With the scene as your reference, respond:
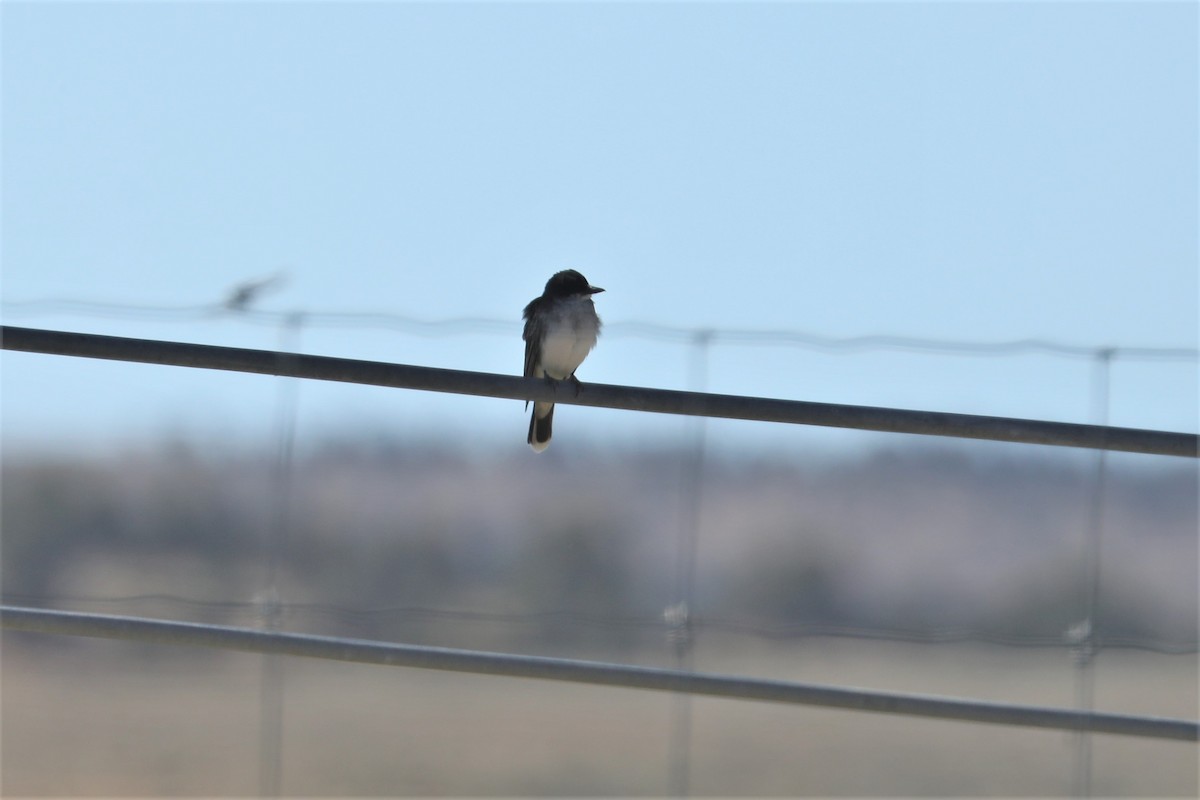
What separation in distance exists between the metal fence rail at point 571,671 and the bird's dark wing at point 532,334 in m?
2.62

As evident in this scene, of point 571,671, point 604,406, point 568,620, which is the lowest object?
point 568,620

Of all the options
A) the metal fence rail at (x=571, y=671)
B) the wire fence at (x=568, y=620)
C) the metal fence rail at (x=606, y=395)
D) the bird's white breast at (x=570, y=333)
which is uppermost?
the bird's white breast at (x=570, y=333)

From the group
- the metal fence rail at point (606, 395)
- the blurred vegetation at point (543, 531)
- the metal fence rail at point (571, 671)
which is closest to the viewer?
the metal fence rail at point (606, 395)

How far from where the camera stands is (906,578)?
10273 millimetres

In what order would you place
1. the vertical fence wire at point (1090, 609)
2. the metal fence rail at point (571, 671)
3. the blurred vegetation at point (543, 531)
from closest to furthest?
the metal fence rail at point (571, 671) < the vertical fence wire at point (1090, 609) < the blurred vegetation at point (543, 531)

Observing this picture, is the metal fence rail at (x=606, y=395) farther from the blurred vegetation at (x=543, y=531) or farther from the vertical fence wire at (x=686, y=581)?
the blurred vegetation at (x=543, y=531)

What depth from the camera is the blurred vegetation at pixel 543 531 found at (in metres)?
7.41

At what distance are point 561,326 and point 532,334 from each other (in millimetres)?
214

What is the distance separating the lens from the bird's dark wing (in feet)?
16.9

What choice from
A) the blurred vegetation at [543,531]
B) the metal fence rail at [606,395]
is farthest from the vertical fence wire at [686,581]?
the metal fence rail at [606,395]

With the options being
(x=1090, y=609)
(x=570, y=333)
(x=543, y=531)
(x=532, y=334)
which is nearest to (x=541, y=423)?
(x=570, y=333)

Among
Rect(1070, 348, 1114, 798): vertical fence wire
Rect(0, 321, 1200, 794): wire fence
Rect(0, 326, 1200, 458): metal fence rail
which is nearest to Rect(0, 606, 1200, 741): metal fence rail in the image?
Rect(0, 321, 1200, 794): wire fence

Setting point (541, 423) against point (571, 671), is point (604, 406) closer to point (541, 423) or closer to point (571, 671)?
point (571, 671)

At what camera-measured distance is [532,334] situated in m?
5.18
